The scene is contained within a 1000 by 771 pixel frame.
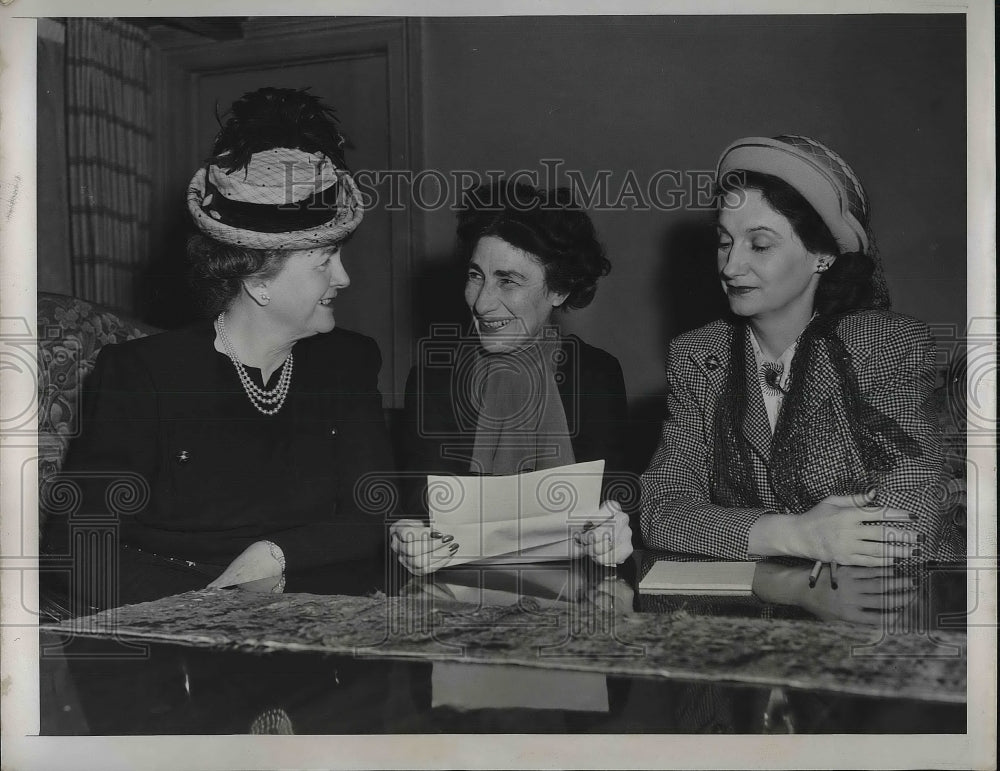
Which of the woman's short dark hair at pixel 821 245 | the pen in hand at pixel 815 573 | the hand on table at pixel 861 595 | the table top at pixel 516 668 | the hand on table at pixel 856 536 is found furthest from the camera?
the woman's short dark hair at pixel 821 245

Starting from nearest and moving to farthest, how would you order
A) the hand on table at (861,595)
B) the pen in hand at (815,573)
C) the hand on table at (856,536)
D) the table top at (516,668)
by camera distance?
1. the table top at (516,668)
2. the hand on table at (861,595)
3. the pen in hand at (815,573)
4. the hand on table at (856,536)

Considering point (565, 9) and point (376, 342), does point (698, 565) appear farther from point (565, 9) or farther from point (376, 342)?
point (565, 9)

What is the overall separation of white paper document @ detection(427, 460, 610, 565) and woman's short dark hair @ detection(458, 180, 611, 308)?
37 centimetres

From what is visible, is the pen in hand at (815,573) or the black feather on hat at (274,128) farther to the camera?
the black feather on hat at (274,128)

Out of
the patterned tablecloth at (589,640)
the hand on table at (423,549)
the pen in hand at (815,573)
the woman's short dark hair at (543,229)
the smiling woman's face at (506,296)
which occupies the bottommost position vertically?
the patterned tablecloth at (589,640)

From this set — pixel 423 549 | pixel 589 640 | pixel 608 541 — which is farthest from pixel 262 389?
pixel 589 640

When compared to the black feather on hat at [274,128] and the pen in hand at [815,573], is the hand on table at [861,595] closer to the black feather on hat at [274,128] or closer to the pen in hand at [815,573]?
the pen in hand at [815,573]

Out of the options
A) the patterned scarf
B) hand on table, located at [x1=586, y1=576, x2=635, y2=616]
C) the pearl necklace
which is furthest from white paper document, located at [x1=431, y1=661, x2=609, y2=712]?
the pearl necklace

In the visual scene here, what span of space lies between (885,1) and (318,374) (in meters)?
1.34

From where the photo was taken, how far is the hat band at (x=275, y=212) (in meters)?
1.81

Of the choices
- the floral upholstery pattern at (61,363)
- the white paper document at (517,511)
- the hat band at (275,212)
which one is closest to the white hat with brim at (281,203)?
the hat band at (275,212)

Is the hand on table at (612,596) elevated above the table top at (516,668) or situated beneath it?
elevated above

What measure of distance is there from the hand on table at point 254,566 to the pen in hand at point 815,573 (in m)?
0.94

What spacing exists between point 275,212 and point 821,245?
1069mm
